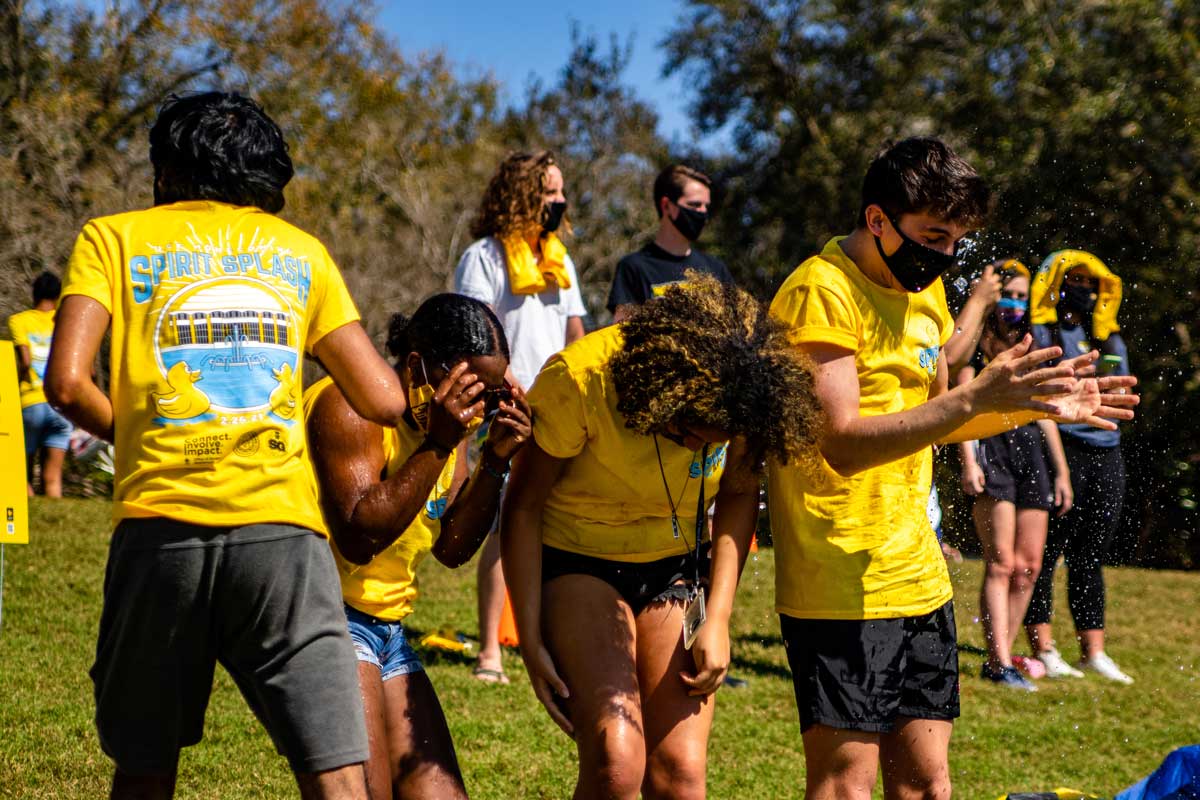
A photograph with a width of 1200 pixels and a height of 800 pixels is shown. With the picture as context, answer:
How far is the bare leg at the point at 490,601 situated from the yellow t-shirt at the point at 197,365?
11.2 ft

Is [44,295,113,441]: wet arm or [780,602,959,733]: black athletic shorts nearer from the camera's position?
[44,295,113,441]: wet arm

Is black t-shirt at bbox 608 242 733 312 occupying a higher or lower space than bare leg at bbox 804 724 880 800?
higher

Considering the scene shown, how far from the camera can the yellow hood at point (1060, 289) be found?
579cm

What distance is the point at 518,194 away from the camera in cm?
633

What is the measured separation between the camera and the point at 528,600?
3.41 metres

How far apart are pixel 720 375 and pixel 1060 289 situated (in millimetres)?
3944

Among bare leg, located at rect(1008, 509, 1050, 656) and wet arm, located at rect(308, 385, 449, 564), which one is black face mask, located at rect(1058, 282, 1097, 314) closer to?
bare leg, located at rect(1008, 509, 1050, 656)

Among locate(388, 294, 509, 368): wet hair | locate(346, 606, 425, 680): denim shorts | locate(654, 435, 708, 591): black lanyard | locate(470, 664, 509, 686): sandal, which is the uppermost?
locate(388, 294, 509, 368): wet hair

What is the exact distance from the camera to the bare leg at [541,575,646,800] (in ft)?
10.4

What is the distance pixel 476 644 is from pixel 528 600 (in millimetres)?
4023

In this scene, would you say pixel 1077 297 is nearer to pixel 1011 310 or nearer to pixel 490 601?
pixel 1011 310

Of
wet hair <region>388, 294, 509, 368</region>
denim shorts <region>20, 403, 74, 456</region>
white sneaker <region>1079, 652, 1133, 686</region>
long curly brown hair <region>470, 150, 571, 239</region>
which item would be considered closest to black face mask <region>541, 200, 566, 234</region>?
long curly brown hair <region>470, 150, 571, 239</region>

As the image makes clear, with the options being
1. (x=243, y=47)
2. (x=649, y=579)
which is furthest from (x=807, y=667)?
(x=243, y=47)

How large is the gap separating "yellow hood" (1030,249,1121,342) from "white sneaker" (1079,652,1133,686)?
2306 millimetres
